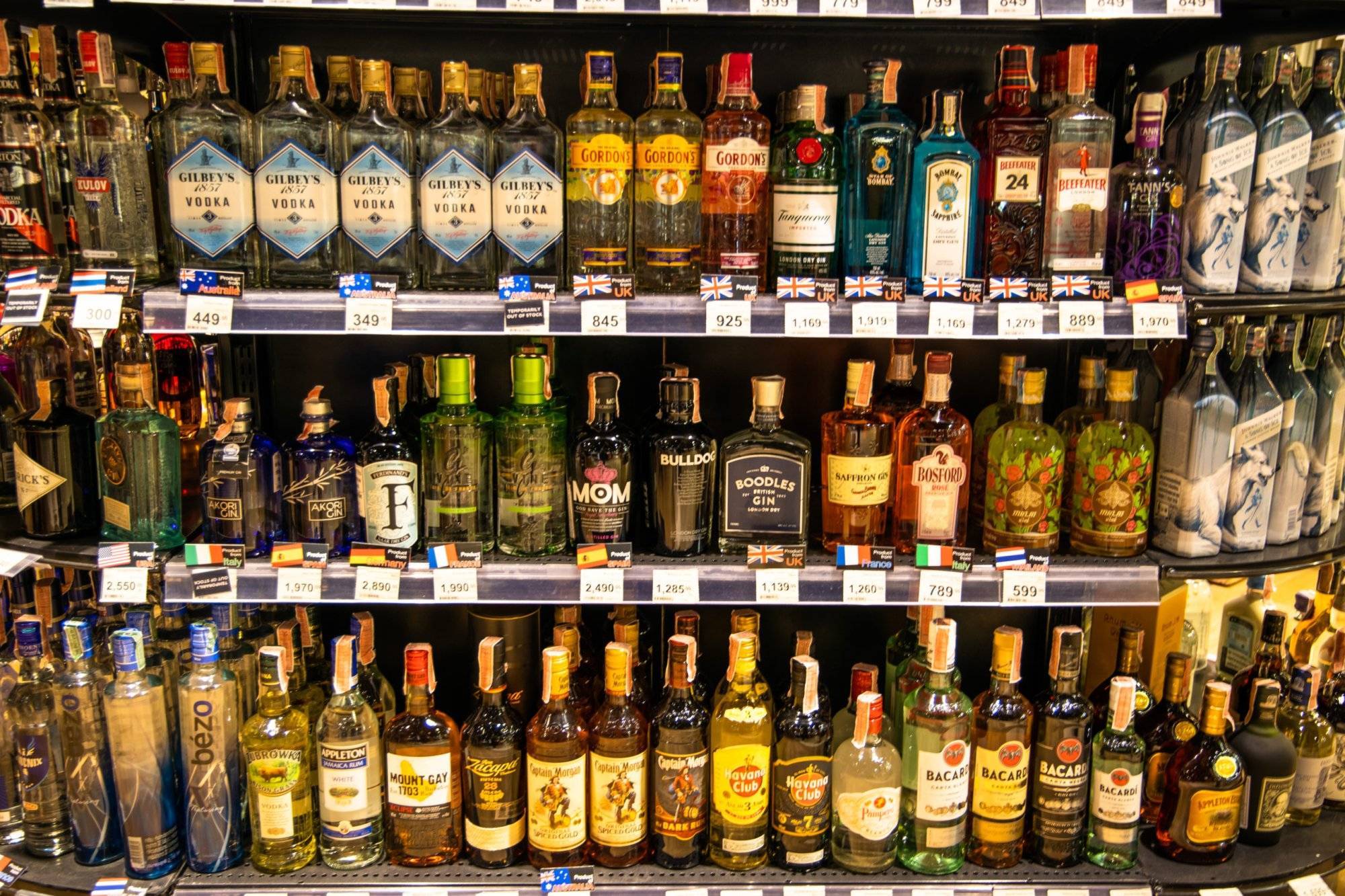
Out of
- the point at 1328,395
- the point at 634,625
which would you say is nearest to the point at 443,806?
the point at 634,625

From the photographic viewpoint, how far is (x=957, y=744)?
208 cm

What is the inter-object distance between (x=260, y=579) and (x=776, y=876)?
3.86ft

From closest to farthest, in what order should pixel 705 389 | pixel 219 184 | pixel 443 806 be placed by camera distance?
pixel 219 184 → pixel 443 806 → pixel 705 389

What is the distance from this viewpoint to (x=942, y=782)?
6.83 ft

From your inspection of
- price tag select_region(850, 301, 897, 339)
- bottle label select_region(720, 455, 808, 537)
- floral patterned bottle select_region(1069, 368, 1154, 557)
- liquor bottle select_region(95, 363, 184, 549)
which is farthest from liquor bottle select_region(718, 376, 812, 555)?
liquor bottle select_region(95, 363, 184, 549)

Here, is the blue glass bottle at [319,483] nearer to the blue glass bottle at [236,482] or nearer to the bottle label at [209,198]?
the blue glass bottle at [236,482]

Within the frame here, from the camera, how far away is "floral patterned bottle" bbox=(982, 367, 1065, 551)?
210cm

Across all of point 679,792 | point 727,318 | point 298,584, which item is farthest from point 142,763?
point 727,318

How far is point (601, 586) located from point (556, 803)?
444mm

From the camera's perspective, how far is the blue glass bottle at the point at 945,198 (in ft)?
6.61

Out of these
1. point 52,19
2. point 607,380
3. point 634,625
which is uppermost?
point 52,19

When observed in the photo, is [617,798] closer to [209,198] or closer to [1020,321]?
[1020,321]

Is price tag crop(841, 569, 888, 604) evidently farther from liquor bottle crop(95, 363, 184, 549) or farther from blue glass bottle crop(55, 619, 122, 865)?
blue glass bottle crop(55, 619, 122, 865)

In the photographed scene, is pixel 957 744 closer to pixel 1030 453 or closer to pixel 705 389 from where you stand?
pixel 1030 453
